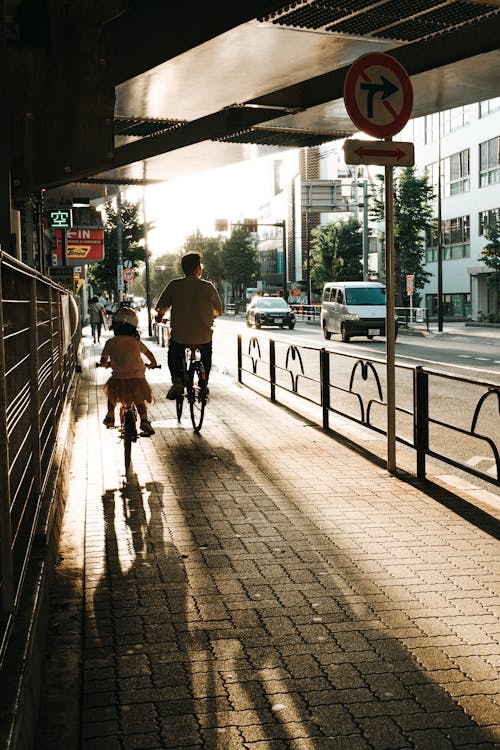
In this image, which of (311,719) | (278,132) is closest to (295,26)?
(278,132)

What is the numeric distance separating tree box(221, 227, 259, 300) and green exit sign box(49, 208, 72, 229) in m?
88.6

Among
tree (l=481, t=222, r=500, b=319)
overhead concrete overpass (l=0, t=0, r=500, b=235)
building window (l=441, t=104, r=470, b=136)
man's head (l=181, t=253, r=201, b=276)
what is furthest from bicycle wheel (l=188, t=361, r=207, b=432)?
building window (l=441, t=104, r=470, b=136)

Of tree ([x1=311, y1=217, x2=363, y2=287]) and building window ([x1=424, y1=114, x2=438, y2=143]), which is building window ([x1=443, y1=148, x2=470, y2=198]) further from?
tree ([x1=311, y1=217, x2=363, y2=287])

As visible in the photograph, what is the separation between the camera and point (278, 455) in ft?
30.9

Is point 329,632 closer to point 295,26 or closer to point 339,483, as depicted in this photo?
point 339,483

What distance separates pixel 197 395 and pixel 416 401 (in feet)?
13.2

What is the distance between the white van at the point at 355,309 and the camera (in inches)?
1359

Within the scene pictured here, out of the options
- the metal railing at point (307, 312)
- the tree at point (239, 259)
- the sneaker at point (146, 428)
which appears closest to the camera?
the sneaker at point (146, 428)

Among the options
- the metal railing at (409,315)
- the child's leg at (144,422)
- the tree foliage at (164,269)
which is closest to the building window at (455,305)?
the metal railing at (409,315)

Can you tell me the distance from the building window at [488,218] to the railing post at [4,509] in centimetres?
5283

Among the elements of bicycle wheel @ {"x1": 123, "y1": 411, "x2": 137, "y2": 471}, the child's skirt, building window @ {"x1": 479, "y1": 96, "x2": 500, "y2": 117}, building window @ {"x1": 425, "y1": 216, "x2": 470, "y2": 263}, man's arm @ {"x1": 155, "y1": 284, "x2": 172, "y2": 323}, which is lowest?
bicycle wheel @ {"x1": 123, "y1": 411, "x2": 137, "y2": 471}

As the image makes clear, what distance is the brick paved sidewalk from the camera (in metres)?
3.41

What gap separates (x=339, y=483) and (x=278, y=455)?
1591 mm

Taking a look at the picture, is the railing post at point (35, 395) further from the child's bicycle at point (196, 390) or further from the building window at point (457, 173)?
the building window at point (457, 173)
